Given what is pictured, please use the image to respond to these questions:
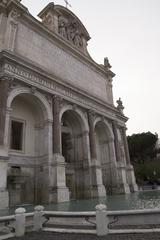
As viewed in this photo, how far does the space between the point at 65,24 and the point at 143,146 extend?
36.8m

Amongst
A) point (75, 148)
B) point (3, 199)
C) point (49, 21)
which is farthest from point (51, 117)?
point (49, 21)

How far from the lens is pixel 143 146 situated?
53.5 m

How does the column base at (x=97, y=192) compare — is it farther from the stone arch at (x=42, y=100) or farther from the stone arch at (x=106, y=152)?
the stone arch at (x=42, y=100)

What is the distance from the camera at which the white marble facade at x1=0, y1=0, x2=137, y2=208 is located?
55.3 feet

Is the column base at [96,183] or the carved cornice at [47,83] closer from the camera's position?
the carved cornice at [47,83]

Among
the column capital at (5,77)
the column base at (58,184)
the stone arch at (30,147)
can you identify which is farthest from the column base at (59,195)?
the column capital at (5,77)

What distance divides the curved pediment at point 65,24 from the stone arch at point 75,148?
9.76 m

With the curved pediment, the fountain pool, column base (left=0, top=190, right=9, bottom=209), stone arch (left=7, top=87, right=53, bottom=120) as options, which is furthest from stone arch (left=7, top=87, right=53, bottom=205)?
the curved pediment

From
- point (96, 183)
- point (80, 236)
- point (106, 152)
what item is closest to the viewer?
point (80, 236)

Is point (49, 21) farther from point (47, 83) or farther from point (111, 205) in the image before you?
point (111, 205)

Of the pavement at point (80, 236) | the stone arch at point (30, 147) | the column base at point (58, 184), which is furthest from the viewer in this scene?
the stone arch at point (30, 147)

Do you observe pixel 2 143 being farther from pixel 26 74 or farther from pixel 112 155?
pixel 112 155

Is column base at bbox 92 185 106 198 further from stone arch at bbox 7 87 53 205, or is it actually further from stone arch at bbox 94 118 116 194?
stone arch at bbox 7 87 53 205

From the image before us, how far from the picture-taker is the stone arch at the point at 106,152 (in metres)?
26.0
